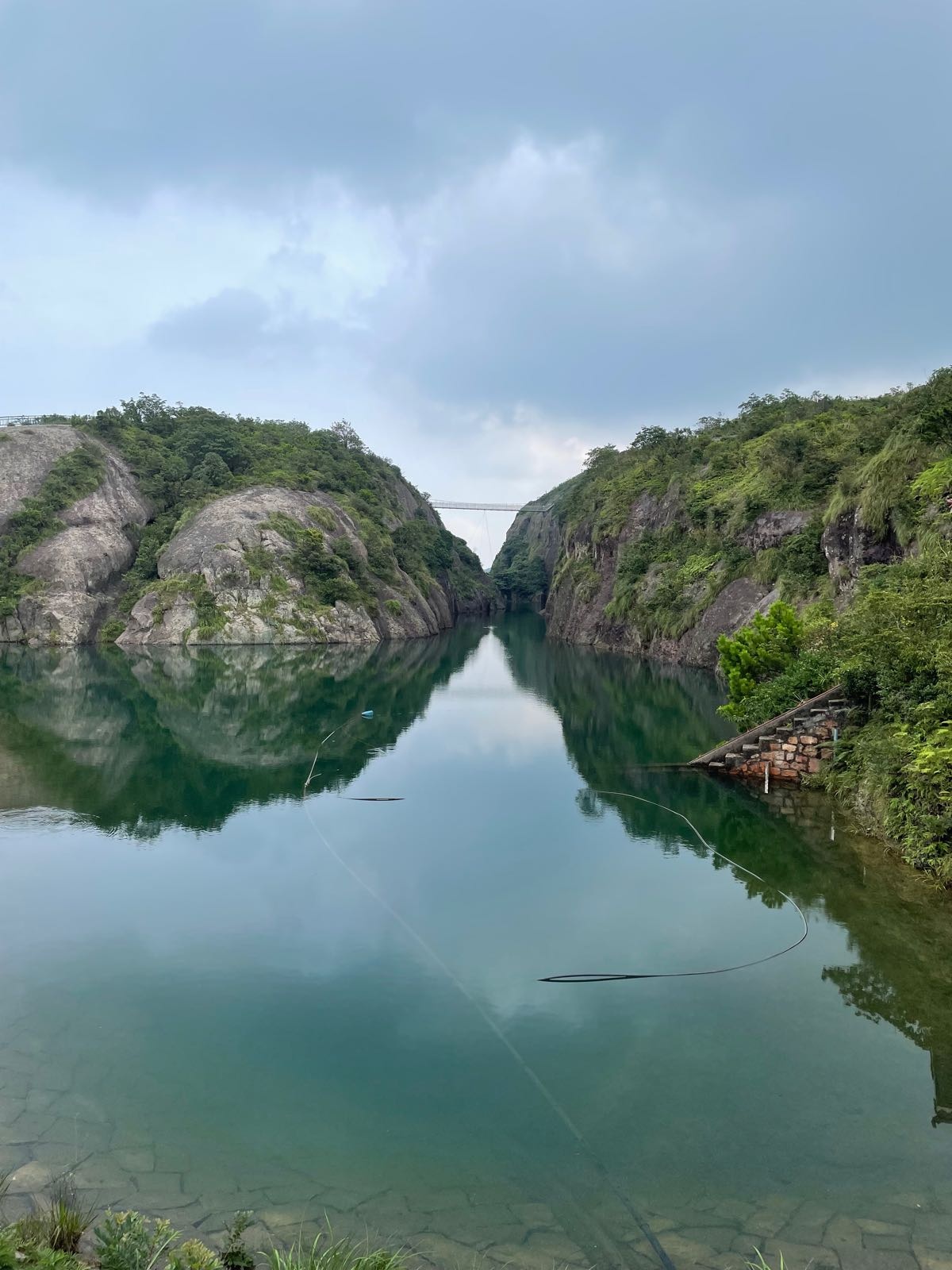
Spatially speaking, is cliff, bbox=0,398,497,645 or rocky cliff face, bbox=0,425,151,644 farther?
cliff, bbox=0,398,497,645

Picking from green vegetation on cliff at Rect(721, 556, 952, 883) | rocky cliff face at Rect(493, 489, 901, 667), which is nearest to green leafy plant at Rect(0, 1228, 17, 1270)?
green vegetation on cliff at Rect(721, 556, 952, 883)

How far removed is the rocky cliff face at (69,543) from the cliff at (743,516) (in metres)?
41.2

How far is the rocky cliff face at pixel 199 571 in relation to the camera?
63719mm

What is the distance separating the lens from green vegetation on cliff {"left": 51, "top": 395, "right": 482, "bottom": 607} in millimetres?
70444

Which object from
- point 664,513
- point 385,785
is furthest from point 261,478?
point 385,785

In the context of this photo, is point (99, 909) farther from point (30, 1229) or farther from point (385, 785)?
point (385, 785)

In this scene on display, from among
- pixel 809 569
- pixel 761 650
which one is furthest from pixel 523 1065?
pixel 809 569

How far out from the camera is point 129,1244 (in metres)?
4.98

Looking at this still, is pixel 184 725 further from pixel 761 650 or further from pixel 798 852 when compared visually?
pixel 798 852

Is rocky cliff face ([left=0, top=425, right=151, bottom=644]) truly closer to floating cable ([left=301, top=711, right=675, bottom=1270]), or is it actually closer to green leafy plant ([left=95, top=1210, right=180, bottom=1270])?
floating cable ([left=301, top=711, right=675, bottom=1270])

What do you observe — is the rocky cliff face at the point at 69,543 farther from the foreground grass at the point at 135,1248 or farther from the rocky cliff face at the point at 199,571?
the foreground grass at the point at 135,1248

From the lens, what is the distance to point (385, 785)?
835 inches

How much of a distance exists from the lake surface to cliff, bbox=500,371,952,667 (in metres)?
14.5

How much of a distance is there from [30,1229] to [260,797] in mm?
14665
